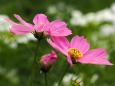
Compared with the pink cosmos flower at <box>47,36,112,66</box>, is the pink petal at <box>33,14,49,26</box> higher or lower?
higher

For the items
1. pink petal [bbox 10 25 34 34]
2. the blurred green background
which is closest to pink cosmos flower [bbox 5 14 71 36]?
pink petal [bbox 10 25 34 34]

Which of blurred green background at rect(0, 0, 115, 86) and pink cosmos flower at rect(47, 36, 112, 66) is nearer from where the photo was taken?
pink cosmos flower at rect(47, 36, 112, 66)

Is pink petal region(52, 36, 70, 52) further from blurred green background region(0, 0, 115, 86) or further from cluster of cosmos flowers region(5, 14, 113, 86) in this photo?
blurred green background region(0, 0, 115, 86)

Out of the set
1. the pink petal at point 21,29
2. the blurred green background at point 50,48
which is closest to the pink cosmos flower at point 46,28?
the pink petal at point 21,29

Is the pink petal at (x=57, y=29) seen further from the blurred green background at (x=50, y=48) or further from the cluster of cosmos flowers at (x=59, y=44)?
the blurred green background at (x=50, y=48)

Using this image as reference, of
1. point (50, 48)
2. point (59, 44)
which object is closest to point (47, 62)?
point (59, 44)

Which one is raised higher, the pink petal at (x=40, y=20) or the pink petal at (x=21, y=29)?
the pink petal at (x=21, y=29)

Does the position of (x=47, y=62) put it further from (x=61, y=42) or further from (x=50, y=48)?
(x=50, y=48)
